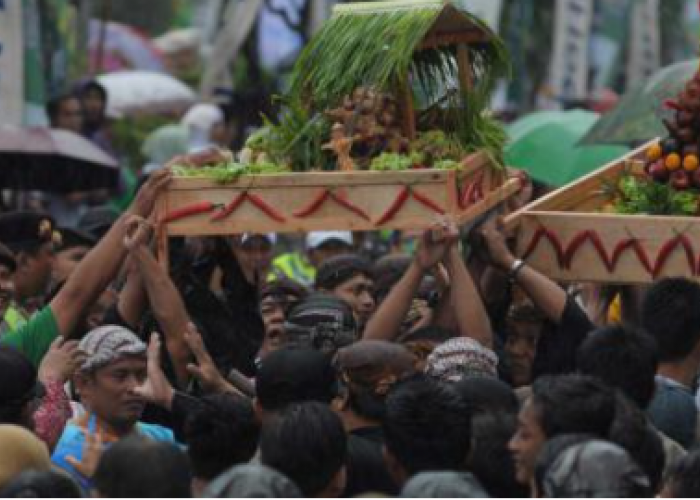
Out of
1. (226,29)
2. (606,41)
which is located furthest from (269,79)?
(606,41)

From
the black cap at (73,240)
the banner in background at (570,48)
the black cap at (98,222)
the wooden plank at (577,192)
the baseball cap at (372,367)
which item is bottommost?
the banner in background at (570,48)

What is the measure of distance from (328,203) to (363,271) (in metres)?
2.25

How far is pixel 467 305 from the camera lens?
984 cm

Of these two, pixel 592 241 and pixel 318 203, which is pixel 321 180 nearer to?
pixel 318 203

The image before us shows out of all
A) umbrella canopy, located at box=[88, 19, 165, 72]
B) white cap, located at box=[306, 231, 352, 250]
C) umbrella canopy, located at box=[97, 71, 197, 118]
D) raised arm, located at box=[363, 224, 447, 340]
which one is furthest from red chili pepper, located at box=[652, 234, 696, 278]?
umbrella canopy, located at box=[88, 19, 165, 72]

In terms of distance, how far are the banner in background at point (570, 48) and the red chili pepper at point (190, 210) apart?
1478cm

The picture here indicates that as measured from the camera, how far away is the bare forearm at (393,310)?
975 cm

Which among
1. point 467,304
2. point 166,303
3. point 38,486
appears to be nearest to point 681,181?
point 467,304

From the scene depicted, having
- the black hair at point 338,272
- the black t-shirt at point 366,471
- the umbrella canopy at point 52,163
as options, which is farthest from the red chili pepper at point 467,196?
the umbrella canopy at point 52,163

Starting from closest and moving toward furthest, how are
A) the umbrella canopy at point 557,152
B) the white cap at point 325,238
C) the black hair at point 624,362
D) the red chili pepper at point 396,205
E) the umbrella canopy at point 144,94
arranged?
the black hair at point 624,362, the red chili pepper at point 396,205, the white cap at point 325,238, the umbrella canopy at point 557,152, the umbrella canopy at point 144,94

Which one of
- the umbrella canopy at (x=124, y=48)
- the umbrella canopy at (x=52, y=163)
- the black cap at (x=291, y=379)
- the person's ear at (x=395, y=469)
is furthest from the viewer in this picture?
the umbrella canopy at (x=124, y=48)

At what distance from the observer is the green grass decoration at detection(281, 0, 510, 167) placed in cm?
1001

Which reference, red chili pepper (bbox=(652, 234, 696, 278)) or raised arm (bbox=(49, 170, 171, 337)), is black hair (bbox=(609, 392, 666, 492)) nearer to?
red chili pepper (bbox=(652, 234, 696, 278))

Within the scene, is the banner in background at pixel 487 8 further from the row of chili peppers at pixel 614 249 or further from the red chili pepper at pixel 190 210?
the red chili pepper at pixel 190 210
